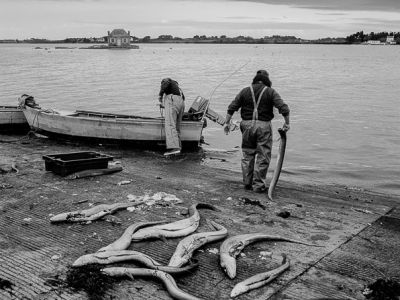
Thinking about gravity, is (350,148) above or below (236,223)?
below

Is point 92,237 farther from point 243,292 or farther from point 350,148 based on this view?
point 350,148

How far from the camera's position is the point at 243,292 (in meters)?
5.02

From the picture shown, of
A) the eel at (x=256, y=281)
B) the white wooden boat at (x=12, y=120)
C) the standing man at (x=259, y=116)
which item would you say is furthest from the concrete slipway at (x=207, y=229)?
the white wooden boat at (x=12, y=120)

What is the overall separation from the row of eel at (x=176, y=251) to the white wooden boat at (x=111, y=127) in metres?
5.90

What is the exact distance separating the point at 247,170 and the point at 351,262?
359cm

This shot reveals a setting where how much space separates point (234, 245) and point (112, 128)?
837cm

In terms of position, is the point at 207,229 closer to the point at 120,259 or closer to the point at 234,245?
the point at 234,245

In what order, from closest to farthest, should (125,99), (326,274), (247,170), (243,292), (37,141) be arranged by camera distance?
(243,292) < (326,274) < (247,170) < (37,141) < (125,99)

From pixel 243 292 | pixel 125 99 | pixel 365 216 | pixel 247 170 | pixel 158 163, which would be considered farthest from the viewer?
pixel 125 99

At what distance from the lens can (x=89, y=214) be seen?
726 cm

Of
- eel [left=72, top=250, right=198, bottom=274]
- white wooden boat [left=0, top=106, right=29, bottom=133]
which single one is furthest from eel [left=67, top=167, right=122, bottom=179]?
white wooden boat [left=0, top=106, right=29, bottom=133]

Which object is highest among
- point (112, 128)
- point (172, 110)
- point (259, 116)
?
point (259, 116)

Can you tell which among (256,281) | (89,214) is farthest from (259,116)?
(256,281)

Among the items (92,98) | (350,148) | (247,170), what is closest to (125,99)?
(92,98)
